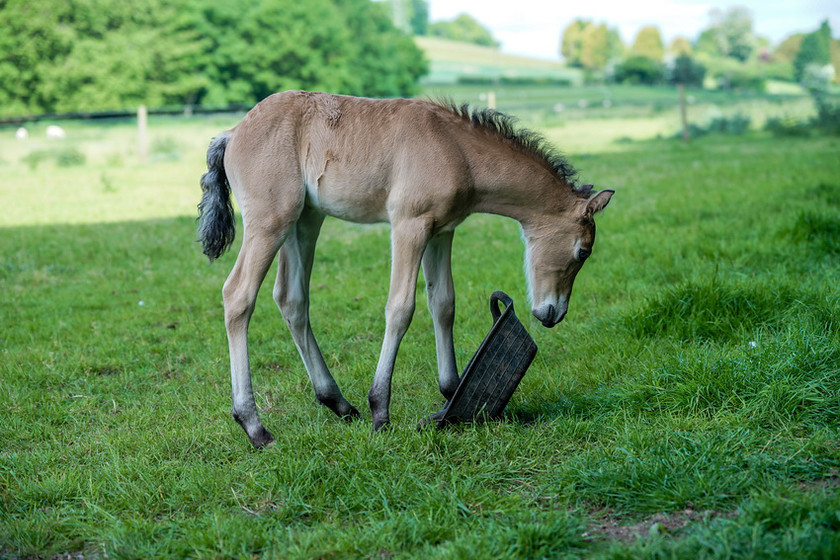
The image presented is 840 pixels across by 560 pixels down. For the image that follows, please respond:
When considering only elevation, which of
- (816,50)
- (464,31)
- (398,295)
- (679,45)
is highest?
(464,31)

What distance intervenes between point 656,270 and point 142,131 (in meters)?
15.8

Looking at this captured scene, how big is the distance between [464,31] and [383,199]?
123m

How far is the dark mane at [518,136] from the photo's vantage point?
452 cm

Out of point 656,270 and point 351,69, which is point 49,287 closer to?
point 656,270

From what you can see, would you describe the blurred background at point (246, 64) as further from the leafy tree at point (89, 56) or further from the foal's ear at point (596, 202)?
the foal's ear at point (596, 202)

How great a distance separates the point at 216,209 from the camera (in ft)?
14.9

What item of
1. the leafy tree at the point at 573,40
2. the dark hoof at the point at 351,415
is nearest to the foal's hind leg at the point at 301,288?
the dark hoof at the point at 351,415

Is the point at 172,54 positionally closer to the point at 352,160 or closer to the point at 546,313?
the point at 352,160

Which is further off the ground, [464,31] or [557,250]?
[464,31]

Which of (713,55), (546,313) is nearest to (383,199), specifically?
(546,313)

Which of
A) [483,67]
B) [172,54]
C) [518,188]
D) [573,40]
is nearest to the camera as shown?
[518,188]

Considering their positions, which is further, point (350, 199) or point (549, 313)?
point (549, 313)

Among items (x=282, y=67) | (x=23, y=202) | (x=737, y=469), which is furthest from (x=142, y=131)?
(x=282, y=67)

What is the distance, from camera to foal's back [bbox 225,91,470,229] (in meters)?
4.17
